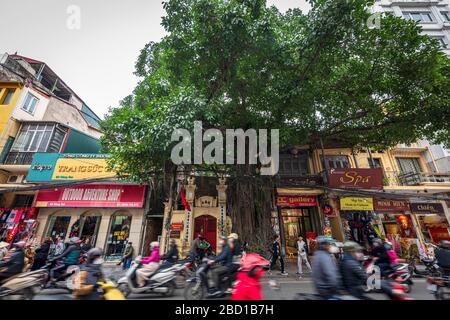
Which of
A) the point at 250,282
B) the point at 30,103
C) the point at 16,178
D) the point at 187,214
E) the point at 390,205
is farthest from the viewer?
the point at 30,103

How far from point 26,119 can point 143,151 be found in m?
13.1

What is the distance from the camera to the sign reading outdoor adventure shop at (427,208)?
1288 cm

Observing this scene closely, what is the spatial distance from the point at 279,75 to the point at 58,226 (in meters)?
15.7

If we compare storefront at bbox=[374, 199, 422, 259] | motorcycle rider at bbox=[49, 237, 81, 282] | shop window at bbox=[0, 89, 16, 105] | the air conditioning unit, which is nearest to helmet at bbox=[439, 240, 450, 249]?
storefront at bbox=[374, 199, 422, 259]

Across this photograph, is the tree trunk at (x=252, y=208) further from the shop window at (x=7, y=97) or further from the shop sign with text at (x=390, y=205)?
the shop window at (x=7, y=97)

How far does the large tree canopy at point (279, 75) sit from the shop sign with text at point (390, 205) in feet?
13.4

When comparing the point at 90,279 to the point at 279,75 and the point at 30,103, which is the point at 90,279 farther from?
the point at 30,103

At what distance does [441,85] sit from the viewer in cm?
874

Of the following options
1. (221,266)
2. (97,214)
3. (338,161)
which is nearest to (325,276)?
(221,266)

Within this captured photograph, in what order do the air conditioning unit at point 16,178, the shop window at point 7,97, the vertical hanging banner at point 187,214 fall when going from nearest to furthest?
1. the vertical hanging banner at point 187,214
2. the air conditioning unit at point 16,178
3. the shop window at point 7,97

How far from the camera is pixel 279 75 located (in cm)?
906

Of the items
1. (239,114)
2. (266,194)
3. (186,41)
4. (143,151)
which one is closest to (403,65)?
(239,114)

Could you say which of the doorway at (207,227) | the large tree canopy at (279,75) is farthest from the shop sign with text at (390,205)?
the doorway at (207,227)

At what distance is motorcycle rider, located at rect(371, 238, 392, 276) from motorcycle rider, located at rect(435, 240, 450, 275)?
1.52 meters
